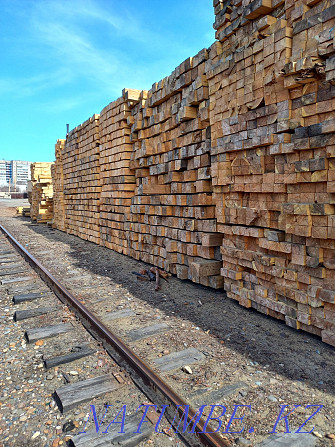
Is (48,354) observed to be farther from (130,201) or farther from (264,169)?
(130,201)

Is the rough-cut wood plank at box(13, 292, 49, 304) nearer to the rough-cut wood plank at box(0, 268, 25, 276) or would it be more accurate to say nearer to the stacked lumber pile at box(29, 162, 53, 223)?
the rough-cut wood plank at box(0, 268, 25, 276)

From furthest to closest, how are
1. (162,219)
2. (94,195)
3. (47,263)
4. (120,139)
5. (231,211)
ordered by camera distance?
(94,195) → (120,139) → (47,263) → (162,219) → (231,211)

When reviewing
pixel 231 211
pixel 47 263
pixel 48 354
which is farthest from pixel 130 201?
pixel 48 354

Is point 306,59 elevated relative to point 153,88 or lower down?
lower down

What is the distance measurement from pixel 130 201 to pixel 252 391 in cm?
625

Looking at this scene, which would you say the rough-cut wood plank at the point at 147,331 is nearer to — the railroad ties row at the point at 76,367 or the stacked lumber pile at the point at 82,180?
the railroad ties row at the point at 76,367

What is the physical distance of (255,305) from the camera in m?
4.53

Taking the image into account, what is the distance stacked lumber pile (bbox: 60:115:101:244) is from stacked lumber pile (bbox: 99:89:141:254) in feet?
1.54

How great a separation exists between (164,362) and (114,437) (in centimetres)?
106

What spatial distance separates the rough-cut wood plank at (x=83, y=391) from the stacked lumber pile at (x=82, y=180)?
765cm

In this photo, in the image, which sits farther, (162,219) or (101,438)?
(162,219)

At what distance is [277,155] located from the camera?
13.2 feet

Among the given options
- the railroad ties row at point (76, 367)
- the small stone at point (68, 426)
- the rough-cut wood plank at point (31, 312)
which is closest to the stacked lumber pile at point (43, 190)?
the railroad ties row at point (76, 367)

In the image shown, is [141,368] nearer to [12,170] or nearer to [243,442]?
[243,442]
